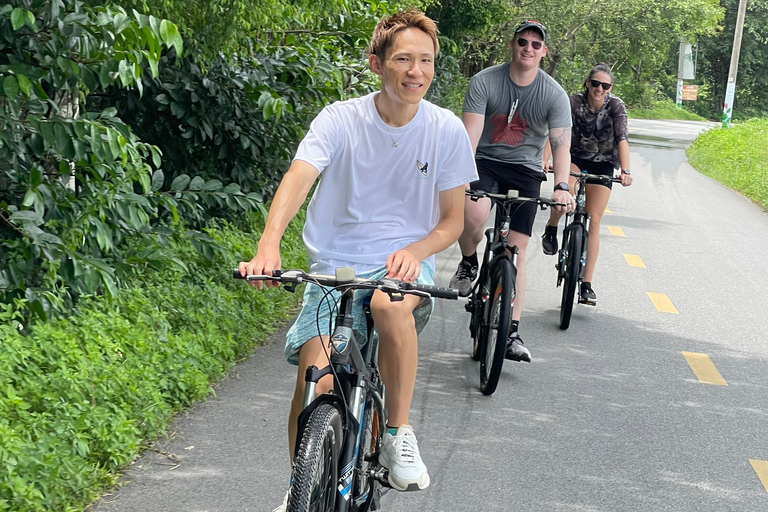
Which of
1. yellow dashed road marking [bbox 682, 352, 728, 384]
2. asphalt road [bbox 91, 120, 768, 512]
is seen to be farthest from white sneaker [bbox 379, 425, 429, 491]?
yellow dashed road marking [bbox 682, 352, 728, 384]

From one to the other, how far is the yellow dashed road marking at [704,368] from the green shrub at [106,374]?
2904mm

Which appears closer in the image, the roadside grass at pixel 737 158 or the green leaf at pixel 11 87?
the green leaf at pixel 11 87

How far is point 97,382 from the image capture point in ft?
16.5

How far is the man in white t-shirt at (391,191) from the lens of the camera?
139 inches

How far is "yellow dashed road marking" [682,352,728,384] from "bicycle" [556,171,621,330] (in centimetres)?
92

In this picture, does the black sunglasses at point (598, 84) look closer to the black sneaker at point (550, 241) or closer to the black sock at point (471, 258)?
the black sneaker at point (550, 241)

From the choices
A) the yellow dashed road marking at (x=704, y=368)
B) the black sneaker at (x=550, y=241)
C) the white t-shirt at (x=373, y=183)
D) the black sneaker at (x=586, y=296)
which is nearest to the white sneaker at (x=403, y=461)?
the white t-shirt at (x=373, y=183)

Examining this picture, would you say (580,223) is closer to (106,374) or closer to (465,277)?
→ (465,277)

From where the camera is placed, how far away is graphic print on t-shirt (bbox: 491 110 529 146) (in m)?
6.66

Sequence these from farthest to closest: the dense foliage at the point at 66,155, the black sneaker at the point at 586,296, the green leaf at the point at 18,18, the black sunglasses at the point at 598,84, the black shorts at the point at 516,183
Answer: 1. the black sneaker at the point at 586,296
2. the black sunglasses at the point at 598,84
3. the black shorts at the point at 516,183
4. the dense foliage at the point at 66,155
5. the green leaf at the point at 18,18

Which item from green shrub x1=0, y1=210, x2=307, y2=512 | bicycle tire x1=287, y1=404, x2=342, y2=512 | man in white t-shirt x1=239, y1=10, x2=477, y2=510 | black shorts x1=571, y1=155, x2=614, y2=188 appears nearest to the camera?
bicycle tire x1=287, y1=404, x2=342, y2=512

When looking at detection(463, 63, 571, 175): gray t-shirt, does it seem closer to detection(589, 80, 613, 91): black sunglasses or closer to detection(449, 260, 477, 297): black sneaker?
detection(449, 260, 477, 297): black sneaker

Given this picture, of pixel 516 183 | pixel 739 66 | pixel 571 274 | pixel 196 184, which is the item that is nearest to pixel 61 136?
pixel 196 184

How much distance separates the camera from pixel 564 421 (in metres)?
5.78
